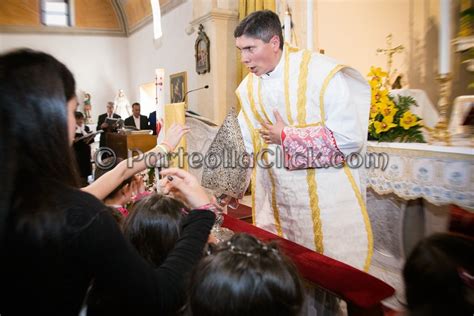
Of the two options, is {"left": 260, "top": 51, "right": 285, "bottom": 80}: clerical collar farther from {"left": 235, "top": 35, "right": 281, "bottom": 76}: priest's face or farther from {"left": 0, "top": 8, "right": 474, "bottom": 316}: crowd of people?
{"left": 0, "top": 8, "right": 474, "bottom": 316}: crowd of people

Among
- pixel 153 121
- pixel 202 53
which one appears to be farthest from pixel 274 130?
pixel 153 121

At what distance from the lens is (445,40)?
8.98ft

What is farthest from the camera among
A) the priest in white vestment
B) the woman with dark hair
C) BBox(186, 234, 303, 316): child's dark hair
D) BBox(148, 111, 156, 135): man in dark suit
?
BBox(148, 111, 156, 135): man in dark suit

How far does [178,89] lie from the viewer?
9039 mm

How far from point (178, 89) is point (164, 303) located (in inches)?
329

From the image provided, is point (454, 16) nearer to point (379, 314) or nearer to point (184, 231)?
point (379, 314)

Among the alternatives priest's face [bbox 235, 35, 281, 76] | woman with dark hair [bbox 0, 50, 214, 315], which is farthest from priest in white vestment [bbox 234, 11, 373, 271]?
woman with dark hair [bbox 0, 50, 214, 315]

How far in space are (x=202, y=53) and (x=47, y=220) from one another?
6644mm

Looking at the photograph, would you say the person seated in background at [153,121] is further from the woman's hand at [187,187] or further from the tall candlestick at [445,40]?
the woman's hand at [187,187]

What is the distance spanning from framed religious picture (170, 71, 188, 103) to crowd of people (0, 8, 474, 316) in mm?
7840

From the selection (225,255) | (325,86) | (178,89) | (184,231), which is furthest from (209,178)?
(178,89)

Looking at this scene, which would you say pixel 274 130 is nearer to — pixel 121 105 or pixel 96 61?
pixel 121 105

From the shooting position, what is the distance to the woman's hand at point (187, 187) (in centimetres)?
135

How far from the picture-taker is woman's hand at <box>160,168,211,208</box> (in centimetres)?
135
